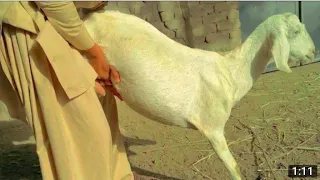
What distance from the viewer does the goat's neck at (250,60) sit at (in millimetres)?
2486

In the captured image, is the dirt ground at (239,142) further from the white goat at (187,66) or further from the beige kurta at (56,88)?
the beige kurta at (56,88)

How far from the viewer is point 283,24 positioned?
2398mm

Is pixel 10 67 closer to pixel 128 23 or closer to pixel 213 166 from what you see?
pixel 128 23

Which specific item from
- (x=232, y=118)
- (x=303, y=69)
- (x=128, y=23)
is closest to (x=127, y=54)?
(x=128, y=23)

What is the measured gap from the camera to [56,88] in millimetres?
2234

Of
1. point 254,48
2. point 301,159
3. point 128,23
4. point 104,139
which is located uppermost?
point 128,23

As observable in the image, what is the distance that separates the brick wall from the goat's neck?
2.63 metres

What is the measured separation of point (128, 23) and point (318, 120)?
2126 millimetres
